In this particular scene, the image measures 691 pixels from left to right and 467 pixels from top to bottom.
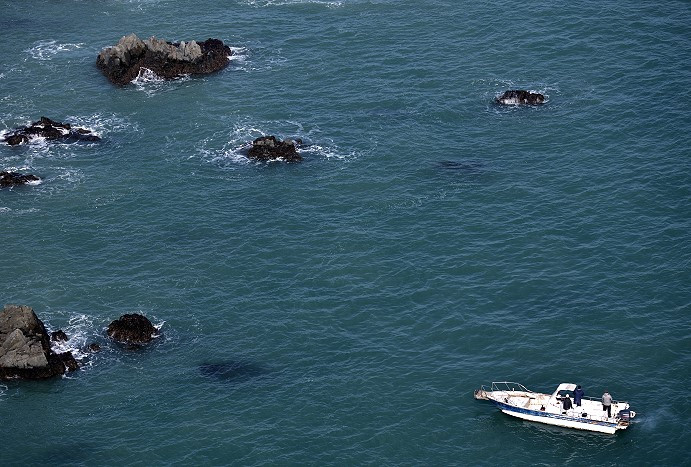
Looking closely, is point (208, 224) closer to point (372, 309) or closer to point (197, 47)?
point (372, 309)

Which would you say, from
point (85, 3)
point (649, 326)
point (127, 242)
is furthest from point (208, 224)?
point (85, 3)

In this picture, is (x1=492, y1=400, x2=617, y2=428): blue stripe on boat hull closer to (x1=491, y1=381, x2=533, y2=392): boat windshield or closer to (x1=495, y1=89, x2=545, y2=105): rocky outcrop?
(x1=491, y1=381, x2=533, y2=392): boat windshield

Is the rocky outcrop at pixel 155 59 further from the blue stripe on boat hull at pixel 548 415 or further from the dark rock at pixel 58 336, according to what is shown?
the blue stripe on boat hull at pixel 548 415

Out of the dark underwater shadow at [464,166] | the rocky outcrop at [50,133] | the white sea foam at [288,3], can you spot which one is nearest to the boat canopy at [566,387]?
the dark underwater shadow at [464,166]

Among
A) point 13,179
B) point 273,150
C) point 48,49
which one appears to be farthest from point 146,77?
point 273,150

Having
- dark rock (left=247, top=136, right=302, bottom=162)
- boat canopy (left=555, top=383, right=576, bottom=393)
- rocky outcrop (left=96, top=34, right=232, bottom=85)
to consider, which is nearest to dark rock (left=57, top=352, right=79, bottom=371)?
dark rock (left=247, top=136, right=302, bottom=162)
